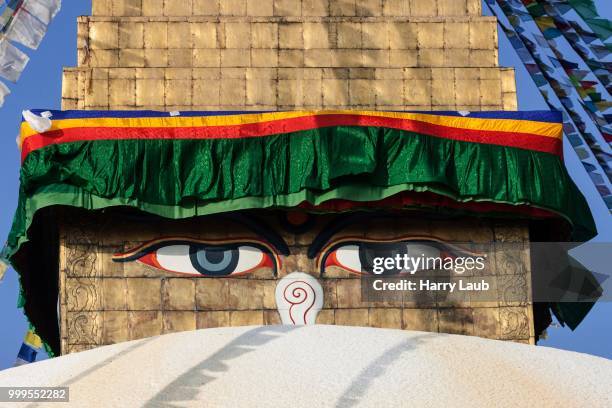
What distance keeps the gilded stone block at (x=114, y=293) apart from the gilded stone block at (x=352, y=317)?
3.36 m

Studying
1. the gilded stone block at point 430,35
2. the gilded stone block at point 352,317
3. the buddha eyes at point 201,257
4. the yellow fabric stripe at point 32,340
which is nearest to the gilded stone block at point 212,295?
the buddha eyes at point 201,257

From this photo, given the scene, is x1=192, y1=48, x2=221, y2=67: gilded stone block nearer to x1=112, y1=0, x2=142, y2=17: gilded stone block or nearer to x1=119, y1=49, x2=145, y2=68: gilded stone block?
x1=119, y1=49, x2=145, y2=68: gilded stone block

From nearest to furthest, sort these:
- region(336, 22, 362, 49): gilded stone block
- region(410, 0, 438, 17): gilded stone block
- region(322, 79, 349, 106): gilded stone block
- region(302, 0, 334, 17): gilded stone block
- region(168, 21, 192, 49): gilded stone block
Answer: region(322, 79, 349, 106): gilded stone block
region(168, 21, 192, 49): gilded stone block
region(336, 22, 362, 49): gilded stone block
region(302, 0, 334, 17): gilded stone block
region(410, 0, 438, 17): gilded stone block

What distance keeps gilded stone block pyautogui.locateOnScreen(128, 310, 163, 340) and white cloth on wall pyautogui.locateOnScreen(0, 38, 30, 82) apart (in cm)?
445

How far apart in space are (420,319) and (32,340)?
31.9 feet

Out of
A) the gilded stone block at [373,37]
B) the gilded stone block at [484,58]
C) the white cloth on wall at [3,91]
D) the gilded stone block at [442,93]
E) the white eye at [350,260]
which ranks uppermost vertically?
the gilded stone block at [373,37]

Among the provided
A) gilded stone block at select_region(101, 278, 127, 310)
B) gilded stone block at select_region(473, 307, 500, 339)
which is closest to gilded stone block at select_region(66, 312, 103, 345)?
gilded stone block at select_region(101, 278, 127, 310)

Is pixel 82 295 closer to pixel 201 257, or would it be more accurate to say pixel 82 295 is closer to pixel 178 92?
pixel 201 257

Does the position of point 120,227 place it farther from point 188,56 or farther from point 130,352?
point 130,352

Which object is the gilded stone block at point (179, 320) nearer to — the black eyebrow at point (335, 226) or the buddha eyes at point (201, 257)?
the buddha eyes at point (201, 257)

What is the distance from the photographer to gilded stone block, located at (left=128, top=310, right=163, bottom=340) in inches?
682

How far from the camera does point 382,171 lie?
17297 mm

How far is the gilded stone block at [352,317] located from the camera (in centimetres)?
1755

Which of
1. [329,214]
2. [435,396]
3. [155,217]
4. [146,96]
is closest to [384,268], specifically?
[329,214]
